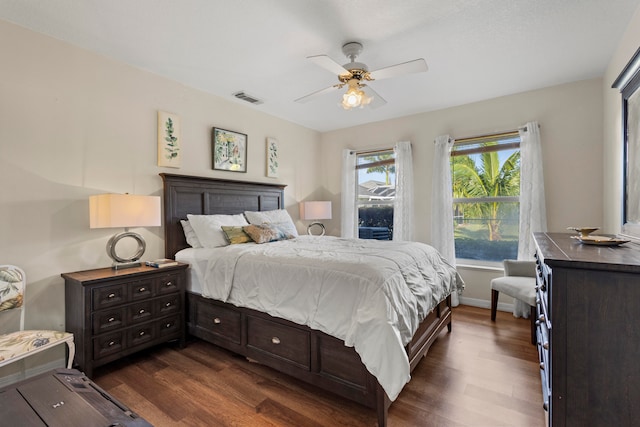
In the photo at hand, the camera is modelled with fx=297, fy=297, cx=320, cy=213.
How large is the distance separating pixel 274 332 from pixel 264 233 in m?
1.23

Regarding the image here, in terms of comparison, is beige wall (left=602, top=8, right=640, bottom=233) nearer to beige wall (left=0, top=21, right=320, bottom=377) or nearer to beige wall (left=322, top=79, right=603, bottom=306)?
beige wall (left=322, top=79, right=603, bottom=306)

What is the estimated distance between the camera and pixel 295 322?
2146 mm

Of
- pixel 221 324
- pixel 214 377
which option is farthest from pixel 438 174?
pixel 214 377

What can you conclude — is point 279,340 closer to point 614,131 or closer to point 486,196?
point 486,196

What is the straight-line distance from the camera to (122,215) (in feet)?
7.89

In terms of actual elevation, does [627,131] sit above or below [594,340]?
above

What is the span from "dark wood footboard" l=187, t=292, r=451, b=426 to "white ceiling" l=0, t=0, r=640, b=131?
228cm

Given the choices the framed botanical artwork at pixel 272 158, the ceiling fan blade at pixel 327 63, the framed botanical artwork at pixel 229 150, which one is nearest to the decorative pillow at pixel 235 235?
the framed botanical artwork at pixel 229 150

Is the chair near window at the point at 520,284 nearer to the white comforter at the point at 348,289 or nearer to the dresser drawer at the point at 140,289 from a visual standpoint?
the white comforter at the point at 348,289

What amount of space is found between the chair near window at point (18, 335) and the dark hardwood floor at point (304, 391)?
50 centimetres

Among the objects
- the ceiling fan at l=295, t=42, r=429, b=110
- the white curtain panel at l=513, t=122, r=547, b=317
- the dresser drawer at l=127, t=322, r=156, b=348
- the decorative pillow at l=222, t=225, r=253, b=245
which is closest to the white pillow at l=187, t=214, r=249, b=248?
the decorative pillow at l=222, t=225, r=253, b=245

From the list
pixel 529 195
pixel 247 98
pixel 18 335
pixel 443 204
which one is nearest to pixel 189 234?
pixel 18 335

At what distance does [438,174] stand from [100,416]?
4159mm

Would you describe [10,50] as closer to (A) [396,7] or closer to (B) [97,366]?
(B) [97,366]
